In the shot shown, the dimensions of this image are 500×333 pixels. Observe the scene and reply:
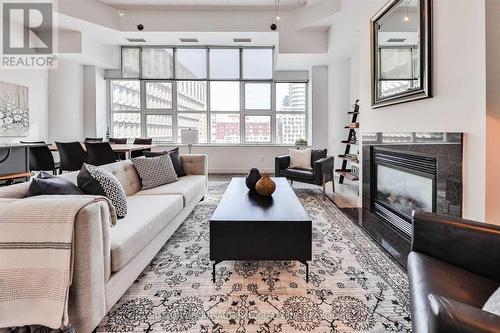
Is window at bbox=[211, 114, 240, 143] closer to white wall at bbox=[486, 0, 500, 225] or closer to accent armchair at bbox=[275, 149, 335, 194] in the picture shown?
accent armchair at bbox=[275, 149, 335, 194]

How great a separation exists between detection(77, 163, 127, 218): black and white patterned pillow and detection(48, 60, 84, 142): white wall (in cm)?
582

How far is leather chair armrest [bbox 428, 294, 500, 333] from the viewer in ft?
2.18

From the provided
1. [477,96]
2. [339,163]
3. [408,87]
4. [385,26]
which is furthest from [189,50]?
[477,96]

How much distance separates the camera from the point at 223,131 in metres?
7.70

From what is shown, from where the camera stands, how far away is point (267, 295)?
1.83 metres

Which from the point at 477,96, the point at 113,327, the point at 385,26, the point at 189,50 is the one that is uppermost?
the point at 189,50

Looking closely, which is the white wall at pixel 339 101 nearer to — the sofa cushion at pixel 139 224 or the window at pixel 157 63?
the window at pixel 157 63

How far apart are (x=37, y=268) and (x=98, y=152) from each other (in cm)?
382

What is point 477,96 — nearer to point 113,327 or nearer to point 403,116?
point 403,116

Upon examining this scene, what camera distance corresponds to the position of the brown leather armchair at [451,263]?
1.06m

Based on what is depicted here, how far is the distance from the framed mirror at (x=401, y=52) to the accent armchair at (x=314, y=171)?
1.46m

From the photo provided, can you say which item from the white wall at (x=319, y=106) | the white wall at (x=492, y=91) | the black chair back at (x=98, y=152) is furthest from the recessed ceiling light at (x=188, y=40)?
the white wall at (x=492, y=91)

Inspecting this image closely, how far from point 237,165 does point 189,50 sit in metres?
A: 3.44

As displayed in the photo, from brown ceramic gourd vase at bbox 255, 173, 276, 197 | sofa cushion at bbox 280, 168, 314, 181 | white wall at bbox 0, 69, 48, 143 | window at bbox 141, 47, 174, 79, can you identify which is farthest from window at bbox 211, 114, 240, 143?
brown ceramic gourd vase at bbox 255, 173, 276, 197
